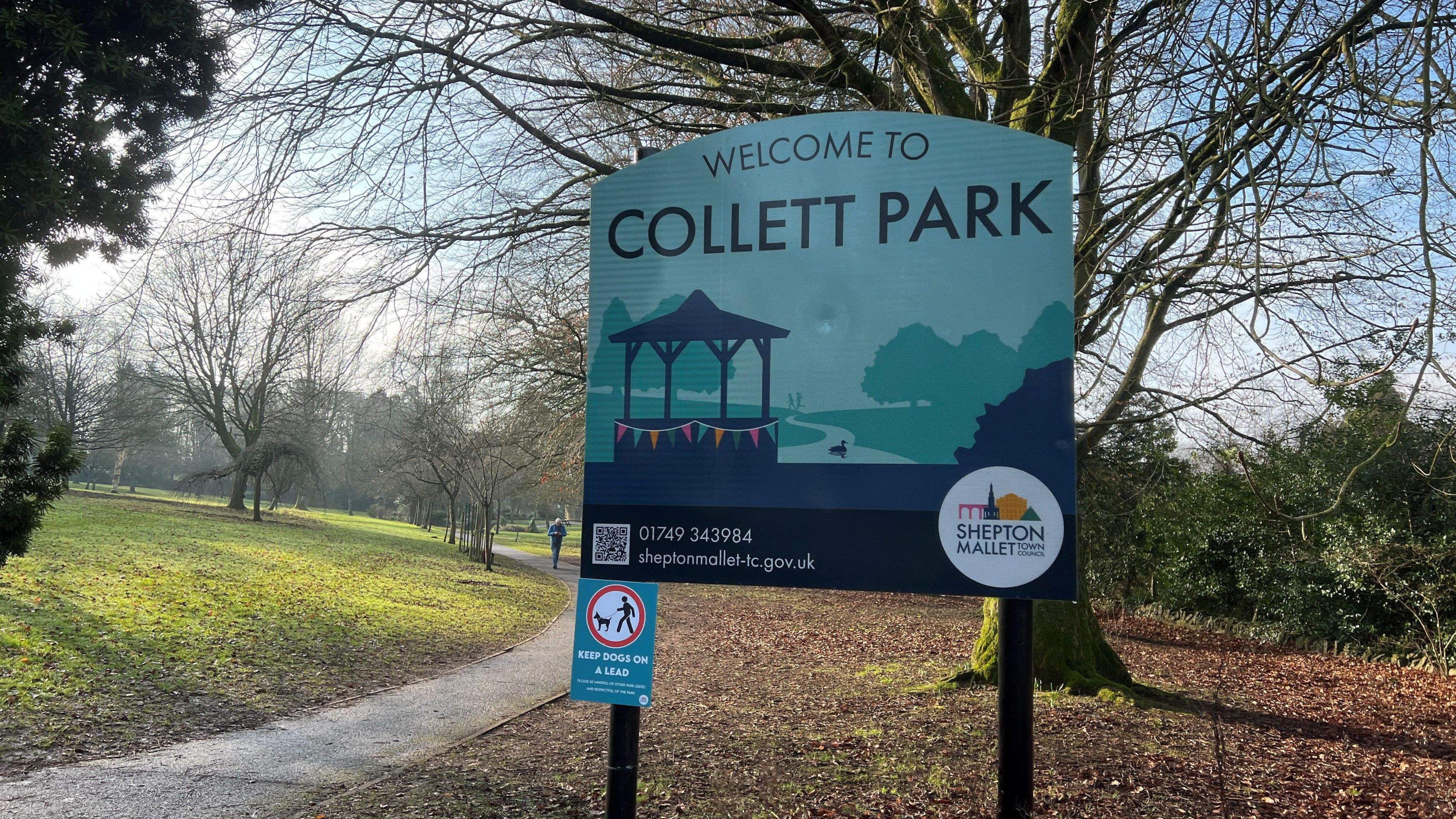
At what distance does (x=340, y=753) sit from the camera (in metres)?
6.24

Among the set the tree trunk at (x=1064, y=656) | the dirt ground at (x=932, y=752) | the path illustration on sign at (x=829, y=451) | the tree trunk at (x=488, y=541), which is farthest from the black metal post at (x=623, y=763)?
the tree trunk at (x=488, y=541)

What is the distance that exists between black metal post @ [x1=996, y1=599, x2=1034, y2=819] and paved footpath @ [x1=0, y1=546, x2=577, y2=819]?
422cm

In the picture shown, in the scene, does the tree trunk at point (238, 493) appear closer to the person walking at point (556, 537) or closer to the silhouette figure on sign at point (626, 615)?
the person walking at point (556, 537)

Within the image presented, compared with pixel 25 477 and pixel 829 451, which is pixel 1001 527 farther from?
pixel 25 477

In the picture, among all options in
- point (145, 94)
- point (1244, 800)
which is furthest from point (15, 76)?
point (1244, 800)

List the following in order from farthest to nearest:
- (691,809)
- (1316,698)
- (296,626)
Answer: (296,626) < (1316,698) < (691,809)

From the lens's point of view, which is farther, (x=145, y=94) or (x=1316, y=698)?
(x=1316, y=698)

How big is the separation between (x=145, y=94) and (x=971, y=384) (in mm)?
6734

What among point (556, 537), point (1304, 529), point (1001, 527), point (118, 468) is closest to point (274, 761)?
point (1001, 527)

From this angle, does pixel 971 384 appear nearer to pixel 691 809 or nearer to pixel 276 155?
pixel 691 809

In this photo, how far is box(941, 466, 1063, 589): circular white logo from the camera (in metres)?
3.09

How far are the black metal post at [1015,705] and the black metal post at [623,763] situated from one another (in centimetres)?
145

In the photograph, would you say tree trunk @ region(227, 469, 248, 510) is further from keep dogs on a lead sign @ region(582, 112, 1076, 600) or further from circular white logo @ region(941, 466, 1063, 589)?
circular white logo @ region(941, 466, 1063, 589)

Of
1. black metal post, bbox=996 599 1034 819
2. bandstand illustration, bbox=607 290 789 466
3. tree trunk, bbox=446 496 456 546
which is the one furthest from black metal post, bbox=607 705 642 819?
tree trunk, bbox=446 496 456 546
